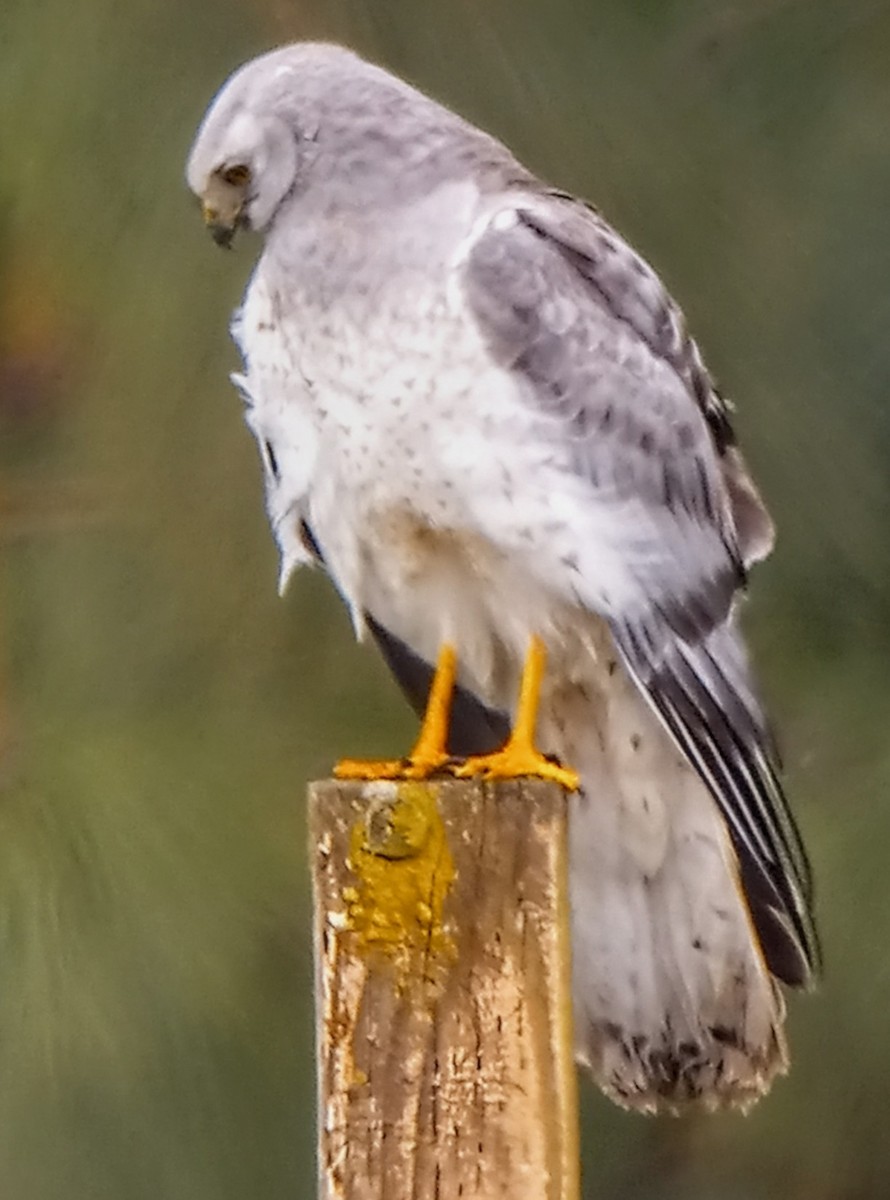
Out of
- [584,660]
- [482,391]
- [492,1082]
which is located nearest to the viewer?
[492,1082]

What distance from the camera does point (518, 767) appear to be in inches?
32.9

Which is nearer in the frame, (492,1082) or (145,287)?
(492,1082)

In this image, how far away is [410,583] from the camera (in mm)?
944

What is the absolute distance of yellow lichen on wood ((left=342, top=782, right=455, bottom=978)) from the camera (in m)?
0.68

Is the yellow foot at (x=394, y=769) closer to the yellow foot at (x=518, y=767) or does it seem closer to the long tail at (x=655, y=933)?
the yellow foot at (x=518, y=767)

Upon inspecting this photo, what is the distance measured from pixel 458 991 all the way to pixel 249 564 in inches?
19.9

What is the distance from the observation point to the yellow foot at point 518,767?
824 mm

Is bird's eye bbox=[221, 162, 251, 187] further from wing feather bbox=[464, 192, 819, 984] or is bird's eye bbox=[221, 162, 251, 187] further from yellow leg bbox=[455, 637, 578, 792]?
yellow leg bbox=[455, 637, 578, 792]

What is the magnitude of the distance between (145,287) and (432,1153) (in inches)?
27.3

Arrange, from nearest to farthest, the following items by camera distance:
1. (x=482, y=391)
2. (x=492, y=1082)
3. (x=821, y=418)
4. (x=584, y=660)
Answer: (x=492, y=1082), (x=482, y=391), (x=584, y=660), (x=821, y=418)

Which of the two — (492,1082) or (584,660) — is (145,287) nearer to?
(584,660)

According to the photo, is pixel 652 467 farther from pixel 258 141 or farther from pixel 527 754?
pixel 258 141

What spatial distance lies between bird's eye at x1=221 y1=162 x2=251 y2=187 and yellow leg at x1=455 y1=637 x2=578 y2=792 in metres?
0.35

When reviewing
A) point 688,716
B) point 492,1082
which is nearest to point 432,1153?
point 492,1082
